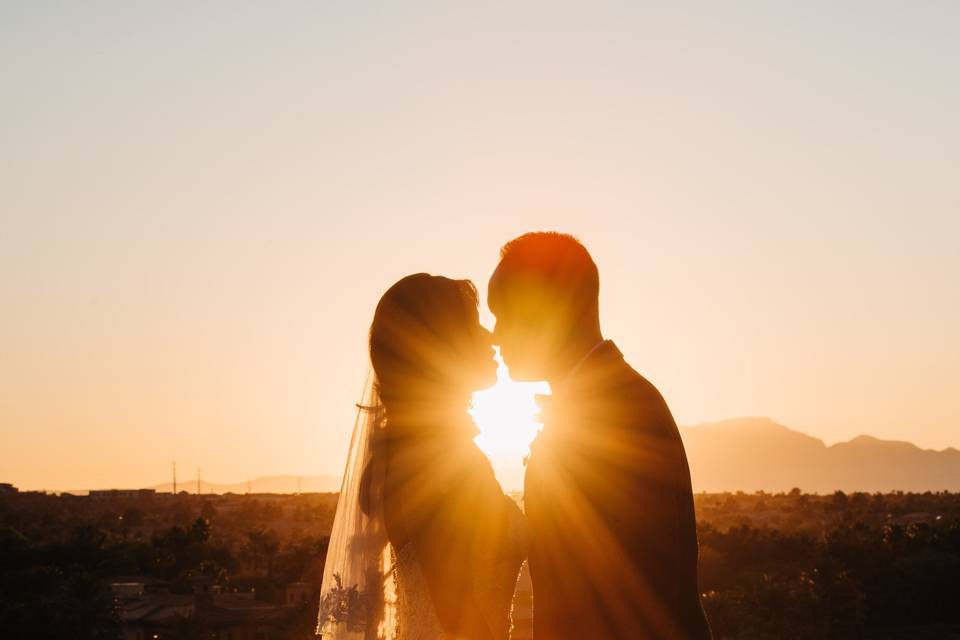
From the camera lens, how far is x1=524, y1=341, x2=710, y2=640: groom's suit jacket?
394cm

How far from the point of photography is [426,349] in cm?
545

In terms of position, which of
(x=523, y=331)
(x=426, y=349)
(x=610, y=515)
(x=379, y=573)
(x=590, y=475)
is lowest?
(x=379, y=573)

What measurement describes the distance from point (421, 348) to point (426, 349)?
2cm

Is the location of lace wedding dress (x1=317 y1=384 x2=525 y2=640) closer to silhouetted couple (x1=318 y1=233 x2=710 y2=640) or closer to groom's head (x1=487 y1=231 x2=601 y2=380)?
silhouetted couple (x1=318 y1=233 x2=710 y2=640)

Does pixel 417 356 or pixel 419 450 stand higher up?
pixel 417 356

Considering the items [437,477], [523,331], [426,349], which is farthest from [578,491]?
[426,349]

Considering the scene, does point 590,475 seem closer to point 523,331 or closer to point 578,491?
point 578,491

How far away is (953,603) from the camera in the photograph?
55594 millimetres

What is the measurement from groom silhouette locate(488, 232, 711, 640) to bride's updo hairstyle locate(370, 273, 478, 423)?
1.17 m

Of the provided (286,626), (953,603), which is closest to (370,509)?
(286,626)

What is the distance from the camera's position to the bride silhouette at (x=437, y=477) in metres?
5.33

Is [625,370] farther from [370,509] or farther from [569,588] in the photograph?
[370,509]

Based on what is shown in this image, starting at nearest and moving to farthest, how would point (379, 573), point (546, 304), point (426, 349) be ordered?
1. point (546, 304)
2. point (426, 349)
3. point (379, 573)

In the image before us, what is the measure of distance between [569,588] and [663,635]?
0.33 metres
